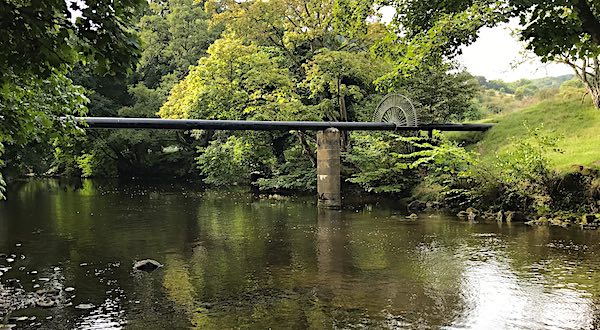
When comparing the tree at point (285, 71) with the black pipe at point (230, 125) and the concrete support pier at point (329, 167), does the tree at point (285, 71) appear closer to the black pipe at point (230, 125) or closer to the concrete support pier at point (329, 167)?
the concrete support pier at point (329, 167)

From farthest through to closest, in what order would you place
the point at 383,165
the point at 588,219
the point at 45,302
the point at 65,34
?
the point at 383,165
the point at 588,219
the point at 45,302
the point at 65,34

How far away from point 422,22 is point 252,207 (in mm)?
13679

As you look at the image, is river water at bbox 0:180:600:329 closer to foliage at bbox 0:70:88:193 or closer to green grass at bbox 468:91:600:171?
foliage at bbox 0:70:88:193

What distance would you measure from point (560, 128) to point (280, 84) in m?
12.0

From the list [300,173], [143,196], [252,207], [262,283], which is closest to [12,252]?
[262,283]

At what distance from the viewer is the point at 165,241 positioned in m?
13.7

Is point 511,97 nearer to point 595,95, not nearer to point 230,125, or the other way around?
point 595,95

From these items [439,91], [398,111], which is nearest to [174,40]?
[439,91]

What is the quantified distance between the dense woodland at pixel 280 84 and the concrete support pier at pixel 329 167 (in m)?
1.98

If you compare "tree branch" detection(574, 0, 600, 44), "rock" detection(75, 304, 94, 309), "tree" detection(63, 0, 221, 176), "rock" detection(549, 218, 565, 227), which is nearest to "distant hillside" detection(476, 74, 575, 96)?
"tree" detection(63, 0, 221, 176)

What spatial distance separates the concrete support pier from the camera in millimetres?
21922

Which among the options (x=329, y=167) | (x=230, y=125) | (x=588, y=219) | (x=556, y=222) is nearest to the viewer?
(x=588, y=219)

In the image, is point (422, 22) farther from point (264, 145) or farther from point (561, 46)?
point (264, 145)

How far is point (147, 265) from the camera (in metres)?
10.5
